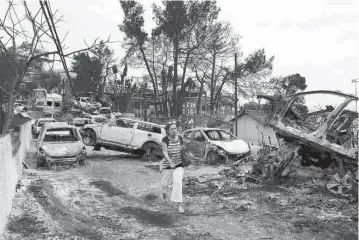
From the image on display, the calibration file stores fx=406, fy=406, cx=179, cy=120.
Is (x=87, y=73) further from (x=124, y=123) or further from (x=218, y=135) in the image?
(x=218, y=135)

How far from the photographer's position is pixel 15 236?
5.92 m

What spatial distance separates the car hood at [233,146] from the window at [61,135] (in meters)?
5.03

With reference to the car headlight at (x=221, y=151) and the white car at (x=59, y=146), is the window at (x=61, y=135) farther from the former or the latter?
the car headlight at (x=221, y=151)

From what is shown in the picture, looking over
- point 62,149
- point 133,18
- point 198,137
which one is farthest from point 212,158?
point 133,18

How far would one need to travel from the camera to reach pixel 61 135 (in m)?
14.6

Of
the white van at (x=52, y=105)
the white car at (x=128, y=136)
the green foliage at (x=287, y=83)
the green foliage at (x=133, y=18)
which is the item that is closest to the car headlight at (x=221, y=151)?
the white car at (x=128, y=136)

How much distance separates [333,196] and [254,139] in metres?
26.9

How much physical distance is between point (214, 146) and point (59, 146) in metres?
5.25

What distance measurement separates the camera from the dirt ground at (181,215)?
6.11m

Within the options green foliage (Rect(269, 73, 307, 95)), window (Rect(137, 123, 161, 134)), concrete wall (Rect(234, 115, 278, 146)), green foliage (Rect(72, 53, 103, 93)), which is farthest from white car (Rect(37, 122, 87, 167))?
green foliage (Rect(72, 53, 103, 93))

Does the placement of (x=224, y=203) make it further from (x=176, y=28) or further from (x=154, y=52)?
(x=154, y=52)

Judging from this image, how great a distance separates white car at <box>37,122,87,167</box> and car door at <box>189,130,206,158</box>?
12.7 ft

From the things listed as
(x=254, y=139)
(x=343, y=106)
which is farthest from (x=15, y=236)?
(x=254, y=139)

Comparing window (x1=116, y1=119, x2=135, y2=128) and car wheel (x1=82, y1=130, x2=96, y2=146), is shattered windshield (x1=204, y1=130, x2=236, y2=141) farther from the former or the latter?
car wheel (x1=82, y1=130, x2=96, y2=146)
